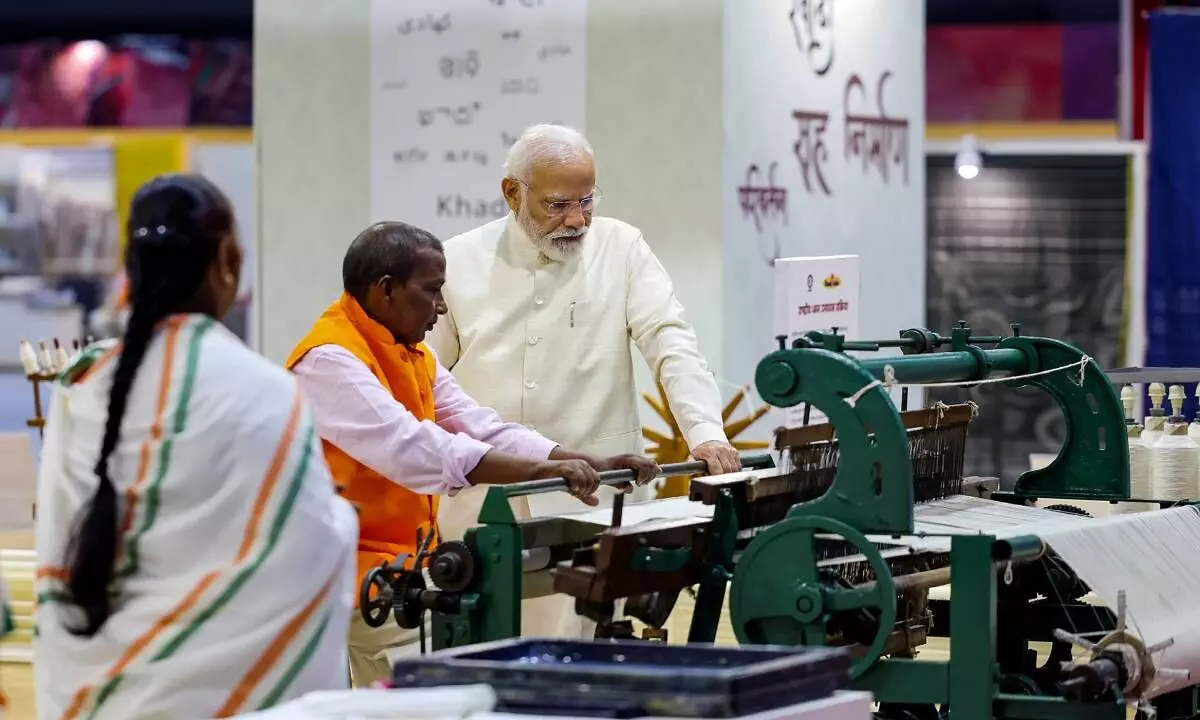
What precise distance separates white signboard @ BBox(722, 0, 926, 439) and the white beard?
5.72 ft

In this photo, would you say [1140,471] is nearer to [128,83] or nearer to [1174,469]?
[1174,469]

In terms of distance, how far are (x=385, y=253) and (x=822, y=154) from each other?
11.8 feet

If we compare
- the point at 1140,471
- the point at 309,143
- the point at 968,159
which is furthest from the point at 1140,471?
the point at 968,159

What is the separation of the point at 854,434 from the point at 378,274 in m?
0.99

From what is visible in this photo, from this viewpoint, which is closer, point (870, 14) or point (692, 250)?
point (692, 250)

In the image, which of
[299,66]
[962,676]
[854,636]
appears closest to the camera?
[962,676]

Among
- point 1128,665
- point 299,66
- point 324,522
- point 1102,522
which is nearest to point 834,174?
point 299,66

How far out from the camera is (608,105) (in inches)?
258

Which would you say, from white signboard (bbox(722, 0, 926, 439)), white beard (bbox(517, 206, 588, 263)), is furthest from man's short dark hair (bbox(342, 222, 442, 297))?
white signboard (bbox(722, 0, 926, 439))

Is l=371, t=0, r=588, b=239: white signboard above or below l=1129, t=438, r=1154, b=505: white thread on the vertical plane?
above

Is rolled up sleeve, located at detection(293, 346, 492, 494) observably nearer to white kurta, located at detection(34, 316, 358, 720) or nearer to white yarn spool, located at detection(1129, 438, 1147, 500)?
white kurta, located at detection(34, 316, 358, 720)

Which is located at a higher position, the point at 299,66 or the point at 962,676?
the point at 299,66

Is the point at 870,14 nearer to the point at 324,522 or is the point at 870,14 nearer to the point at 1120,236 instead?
the point at 1120,236

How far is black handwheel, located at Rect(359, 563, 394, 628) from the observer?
345 cm
